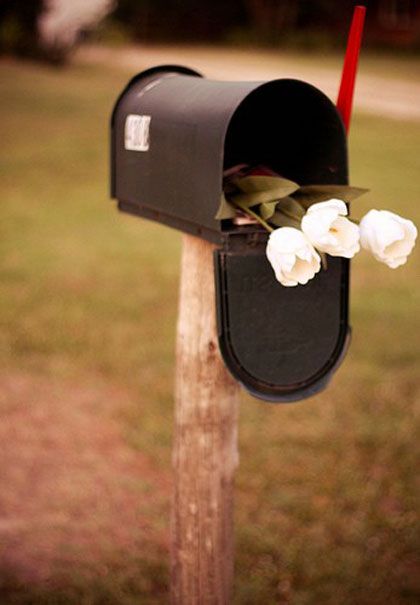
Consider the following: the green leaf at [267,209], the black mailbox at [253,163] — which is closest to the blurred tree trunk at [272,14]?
the black mailbox at [253,163]

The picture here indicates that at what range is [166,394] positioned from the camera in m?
4.59

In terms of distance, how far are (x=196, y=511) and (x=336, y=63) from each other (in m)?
17.4

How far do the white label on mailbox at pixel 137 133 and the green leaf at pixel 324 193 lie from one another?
0.46m

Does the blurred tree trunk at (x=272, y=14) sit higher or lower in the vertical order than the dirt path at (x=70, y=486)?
higher

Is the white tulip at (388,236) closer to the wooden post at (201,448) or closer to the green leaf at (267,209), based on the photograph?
the green leaf at (267,209)

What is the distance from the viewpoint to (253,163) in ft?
7.54

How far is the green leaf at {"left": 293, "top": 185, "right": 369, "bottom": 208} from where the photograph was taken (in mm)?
1958

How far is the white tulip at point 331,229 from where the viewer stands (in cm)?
175

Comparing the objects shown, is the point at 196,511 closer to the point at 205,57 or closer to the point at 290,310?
the point at 290,310

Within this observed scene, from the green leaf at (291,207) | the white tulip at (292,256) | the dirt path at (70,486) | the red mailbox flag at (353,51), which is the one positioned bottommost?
the dirt path at (70,486)

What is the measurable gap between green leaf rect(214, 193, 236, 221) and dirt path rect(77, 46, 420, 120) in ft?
35.6

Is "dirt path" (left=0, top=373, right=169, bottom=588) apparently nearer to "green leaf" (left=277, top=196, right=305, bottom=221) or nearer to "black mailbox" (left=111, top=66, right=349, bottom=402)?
"black mailbox" (left=111, top=66, right=349, bottom=402)

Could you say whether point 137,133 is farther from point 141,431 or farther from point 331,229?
point 141,431

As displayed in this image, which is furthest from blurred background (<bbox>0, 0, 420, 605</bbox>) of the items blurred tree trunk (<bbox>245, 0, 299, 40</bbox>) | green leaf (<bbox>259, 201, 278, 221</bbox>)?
blurred tree trunk (<bbox>245, 0, 299, 40</bbox>)
